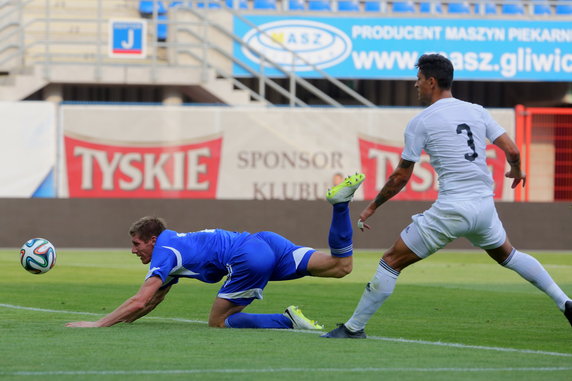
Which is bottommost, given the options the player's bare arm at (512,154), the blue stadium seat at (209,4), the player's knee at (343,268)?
the player's knee at (343,268)

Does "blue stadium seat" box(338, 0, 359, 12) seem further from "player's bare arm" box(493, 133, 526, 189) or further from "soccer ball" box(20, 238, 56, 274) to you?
"player's bare arm" box(493, 133, 526, 189)

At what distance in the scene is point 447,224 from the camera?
875 cm

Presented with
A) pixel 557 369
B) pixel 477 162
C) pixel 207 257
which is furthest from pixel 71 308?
pixel 557 369

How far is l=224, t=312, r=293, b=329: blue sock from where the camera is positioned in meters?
9.99

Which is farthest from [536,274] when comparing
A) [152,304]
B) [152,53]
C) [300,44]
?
[300,44]

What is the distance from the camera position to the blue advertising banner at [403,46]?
99.5 ft

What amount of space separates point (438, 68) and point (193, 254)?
2.49 meters

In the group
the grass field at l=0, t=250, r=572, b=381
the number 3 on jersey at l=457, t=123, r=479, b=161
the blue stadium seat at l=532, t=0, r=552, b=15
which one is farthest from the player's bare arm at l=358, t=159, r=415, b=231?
the blue stadium seat at l=532, t=0, r=552, b=15

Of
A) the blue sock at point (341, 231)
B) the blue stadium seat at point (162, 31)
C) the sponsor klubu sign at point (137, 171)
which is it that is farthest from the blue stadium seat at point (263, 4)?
the blue sock at point (341, 231)

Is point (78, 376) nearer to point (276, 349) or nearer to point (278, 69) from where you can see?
point (276, 349)

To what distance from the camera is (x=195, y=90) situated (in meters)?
29.0

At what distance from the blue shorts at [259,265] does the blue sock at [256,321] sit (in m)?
0.13

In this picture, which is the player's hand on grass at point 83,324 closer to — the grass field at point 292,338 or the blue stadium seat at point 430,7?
the grass field at point 292,338

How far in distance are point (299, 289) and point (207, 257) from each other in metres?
6.06
